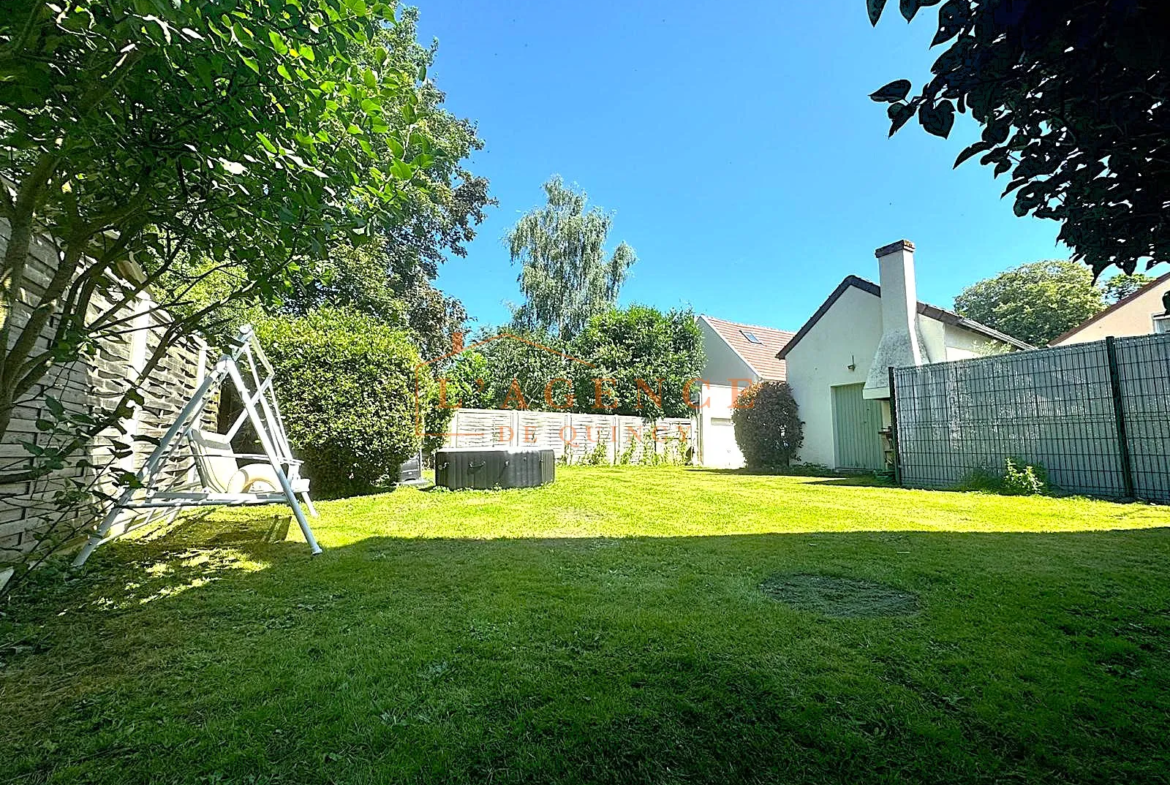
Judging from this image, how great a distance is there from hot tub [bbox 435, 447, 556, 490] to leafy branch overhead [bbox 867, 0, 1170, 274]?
7.21 meters

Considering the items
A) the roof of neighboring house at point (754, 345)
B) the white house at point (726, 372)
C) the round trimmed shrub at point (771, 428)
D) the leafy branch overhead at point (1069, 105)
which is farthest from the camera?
the roof of neighboring house at point (754, 345)

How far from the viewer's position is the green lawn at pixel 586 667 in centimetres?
148

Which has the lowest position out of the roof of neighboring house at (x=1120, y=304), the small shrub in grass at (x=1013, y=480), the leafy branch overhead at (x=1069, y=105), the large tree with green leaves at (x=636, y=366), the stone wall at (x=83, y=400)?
the small shrub in grass at (x=1013, y=480)

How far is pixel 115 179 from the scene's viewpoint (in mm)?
1985

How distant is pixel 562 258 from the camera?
70.0 ft

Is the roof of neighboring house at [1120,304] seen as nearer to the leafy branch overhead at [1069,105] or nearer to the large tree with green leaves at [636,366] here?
the large tree with green leaves at [636,366]

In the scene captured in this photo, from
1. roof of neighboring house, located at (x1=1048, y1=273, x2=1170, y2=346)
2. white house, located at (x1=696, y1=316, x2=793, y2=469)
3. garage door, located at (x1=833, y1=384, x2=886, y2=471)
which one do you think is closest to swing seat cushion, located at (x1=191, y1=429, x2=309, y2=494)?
garage door, located at (x1=833, y1=384, x2=886, y2=471)

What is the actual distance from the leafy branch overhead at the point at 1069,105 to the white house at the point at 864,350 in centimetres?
908

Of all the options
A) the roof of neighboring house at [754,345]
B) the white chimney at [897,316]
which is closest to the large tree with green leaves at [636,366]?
the roof of neighboring house at [754,345]

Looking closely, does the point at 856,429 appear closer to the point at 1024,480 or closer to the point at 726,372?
the point at 1024,480

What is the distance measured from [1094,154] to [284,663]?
11.9 ft

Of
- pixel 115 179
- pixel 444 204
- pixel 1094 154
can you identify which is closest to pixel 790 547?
pixel 1094 154

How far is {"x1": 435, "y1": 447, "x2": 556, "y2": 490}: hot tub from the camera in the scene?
7875mm

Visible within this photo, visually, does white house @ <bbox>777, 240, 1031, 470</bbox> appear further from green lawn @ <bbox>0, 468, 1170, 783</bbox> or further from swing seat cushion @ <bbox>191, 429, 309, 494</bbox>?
swing seat cushion @ <bbox>191, 429, 309, 494</bbox>
